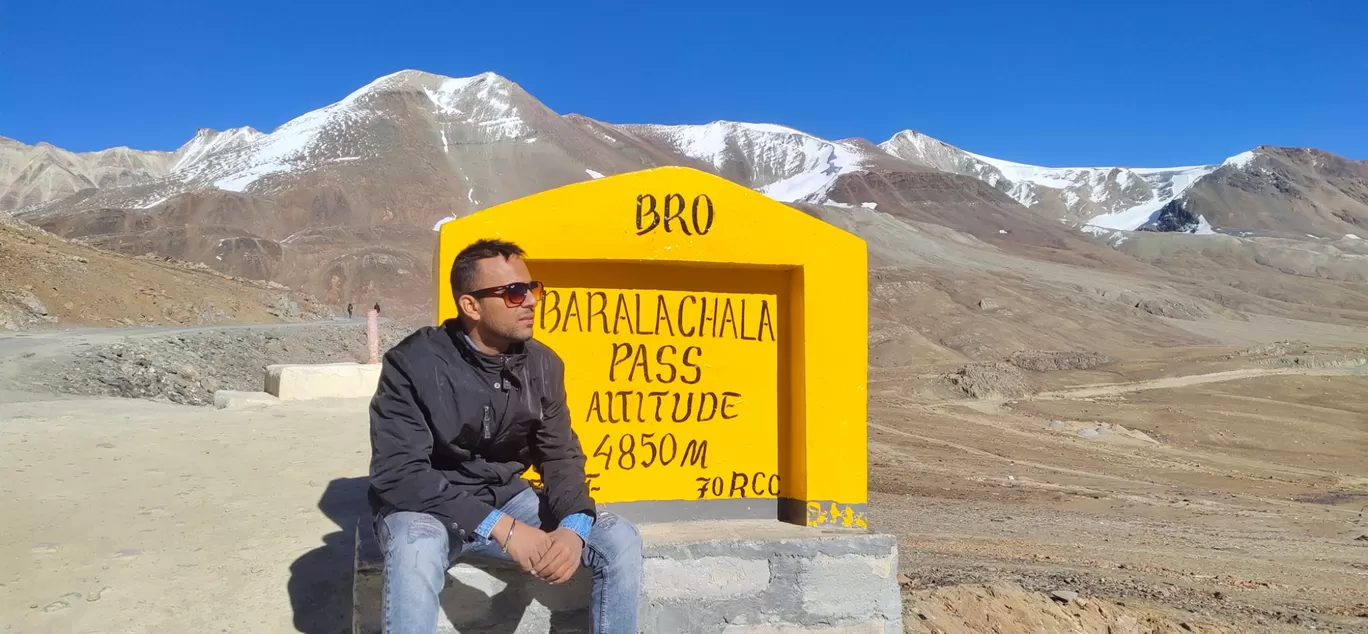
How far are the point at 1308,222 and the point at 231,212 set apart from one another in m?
95.1

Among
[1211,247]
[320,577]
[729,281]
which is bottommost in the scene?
[320,577]

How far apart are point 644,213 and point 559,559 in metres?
1.75

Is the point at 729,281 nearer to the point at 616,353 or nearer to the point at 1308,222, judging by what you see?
the point at 616,353

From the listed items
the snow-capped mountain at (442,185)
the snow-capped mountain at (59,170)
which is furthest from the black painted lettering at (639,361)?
the snow-capped mountain at (59,170)

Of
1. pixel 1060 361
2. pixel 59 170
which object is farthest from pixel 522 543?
pixel 59 170

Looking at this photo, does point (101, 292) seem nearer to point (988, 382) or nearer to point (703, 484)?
point (988, 382)

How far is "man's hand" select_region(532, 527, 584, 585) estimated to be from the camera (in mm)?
2979

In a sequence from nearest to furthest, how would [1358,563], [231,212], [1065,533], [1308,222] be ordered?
[1358,563], [1065,533], [231,212], [1308,222]

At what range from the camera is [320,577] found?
4137 millimetres

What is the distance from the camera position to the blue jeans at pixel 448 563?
2834 millimetres

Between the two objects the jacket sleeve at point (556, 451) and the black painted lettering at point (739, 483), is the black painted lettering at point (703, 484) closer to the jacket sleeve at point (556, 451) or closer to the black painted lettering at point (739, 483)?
the black painted lettering at point (739, 483)

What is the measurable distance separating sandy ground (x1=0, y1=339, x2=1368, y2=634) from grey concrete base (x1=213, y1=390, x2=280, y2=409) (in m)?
0.33

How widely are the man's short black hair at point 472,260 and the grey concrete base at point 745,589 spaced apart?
1.06m

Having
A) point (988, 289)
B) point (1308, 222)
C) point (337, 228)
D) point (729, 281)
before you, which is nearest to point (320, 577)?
point (729, 281)
